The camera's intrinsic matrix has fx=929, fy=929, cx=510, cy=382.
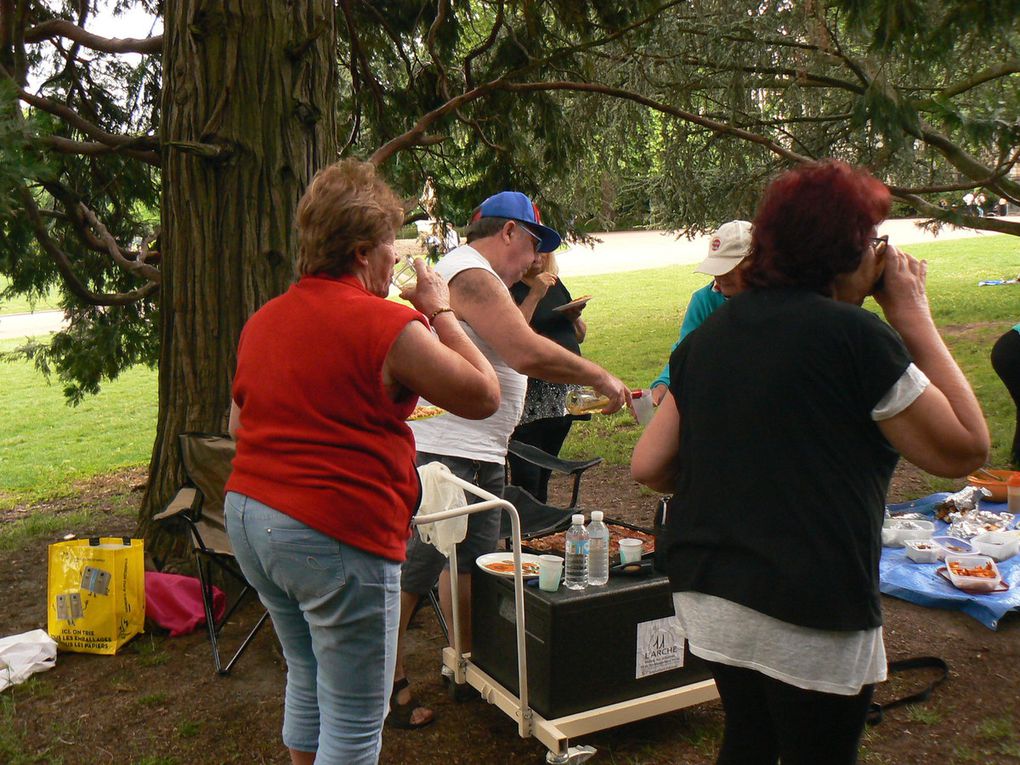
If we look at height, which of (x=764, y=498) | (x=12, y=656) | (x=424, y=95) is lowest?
(x=12, y=656)

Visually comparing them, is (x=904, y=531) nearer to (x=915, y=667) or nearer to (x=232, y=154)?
(x=915, y=667)

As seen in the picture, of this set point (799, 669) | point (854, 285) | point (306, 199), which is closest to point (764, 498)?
point (799, 669)

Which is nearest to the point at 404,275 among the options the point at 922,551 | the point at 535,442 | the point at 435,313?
the point at 435,313

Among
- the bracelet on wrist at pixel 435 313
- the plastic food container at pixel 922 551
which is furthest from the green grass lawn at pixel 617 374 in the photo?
the bracelet on wrist at pixel 435 313

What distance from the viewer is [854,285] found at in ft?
5.58

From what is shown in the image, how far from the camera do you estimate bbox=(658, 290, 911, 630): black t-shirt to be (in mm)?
1542

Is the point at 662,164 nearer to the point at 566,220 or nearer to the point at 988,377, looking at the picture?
the point at 566,220

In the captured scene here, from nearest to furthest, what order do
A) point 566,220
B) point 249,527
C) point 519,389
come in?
point 249,527 < point 519,389 < point 566,220

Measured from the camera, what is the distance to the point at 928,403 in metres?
1.53

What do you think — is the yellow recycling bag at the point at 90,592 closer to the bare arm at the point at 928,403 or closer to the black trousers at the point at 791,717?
the black trousers at the point at 791,717

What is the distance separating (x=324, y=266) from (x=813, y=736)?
1284 mm

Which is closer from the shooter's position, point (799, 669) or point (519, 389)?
point (799, 669)

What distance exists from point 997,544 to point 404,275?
11.0 feet

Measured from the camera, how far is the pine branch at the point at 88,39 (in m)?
4.85
